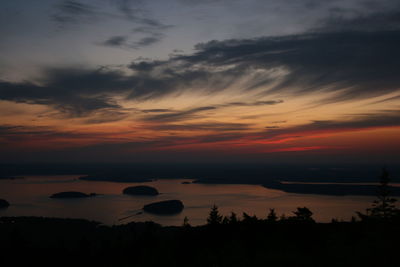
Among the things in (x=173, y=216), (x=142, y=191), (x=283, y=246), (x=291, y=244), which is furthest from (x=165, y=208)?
(x=283, y=246)

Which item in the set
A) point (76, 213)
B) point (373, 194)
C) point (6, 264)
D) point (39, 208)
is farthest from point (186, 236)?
point (373, 194)

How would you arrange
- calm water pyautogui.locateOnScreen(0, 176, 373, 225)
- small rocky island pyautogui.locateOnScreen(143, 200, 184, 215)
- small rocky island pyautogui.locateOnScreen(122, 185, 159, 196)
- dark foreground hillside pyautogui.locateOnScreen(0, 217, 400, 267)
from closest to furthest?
dark foreground hillside pyautogui.locateOnScreen(0, 217, 400, 267) → calm water pyautogui.locateOnScreen(0, 176, 373, 225) → small rocky island pyautogui.locateOnScreen(143, 200, 184, 215) → small rocky island pyautogui.locateOnScreen(122, 185, 159, 196)

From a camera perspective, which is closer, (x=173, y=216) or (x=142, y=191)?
(x=173, y=216)

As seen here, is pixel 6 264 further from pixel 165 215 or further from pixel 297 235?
pixel 165 215

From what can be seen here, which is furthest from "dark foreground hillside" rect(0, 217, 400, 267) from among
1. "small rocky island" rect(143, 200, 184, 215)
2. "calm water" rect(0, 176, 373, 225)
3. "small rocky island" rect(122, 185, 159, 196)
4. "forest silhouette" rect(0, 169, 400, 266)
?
"small rocky island" rect(122, 185, 159, 196)

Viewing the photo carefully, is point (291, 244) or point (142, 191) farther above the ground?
point (291, 244)

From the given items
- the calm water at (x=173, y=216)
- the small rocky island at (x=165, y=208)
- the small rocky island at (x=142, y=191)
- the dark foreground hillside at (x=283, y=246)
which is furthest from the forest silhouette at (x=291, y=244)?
the small rocky island at (x=142, y=191)

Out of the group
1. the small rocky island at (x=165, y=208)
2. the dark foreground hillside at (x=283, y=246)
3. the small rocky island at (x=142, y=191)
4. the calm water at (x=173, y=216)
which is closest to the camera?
the dark foreground hillside at (x=283, y=246)

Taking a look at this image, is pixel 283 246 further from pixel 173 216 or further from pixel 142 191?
pixel 142 191

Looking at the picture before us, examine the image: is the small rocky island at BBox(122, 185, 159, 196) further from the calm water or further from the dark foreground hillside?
the dark foreground hillside

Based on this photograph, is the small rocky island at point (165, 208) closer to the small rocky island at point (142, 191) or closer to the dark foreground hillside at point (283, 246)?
the small rocky island at point (142, 191)

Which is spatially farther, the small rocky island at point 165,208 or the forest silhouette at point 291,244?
the small rocky island at point 165,208
